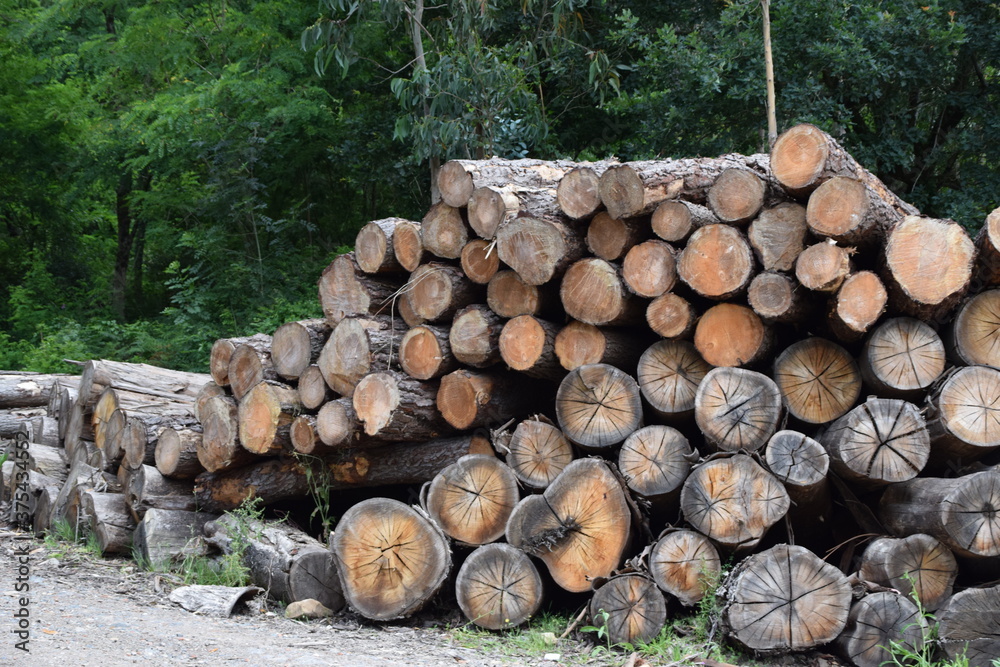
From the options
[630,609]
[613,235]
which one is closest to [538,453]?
[630,609]

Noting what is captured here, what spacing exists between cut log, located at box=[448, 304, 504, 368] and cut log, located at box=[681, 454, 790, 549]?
134 cm

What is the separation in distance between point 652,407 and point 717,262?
0.79 metres

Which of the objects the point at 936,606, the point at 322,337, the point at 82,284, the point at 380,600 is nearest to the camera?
the point at 936,606

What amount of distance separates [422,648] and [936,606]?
231cm

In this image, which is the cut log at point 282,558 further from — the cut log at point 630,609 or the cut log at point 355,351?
the cut log at point 630,609

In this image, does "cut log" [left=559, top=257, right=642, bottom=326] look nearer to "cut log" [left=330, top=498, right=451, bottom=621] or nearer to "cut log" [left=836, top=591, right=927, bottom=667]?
"cut log" [left=330, top=498, right=451, bottom=621]

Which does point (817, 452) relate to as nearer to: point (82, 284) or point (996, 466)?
point (996, 466)

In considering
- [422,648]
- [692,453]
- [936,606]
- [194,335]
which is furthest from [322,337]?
[194,335]

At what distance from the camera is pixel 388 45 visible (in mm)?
12156

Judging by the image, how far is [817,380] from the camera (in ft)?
14.4

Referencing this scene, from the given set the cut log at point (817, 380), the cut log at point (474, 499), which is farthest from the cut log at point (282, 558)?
the cut log at point (817, 380)

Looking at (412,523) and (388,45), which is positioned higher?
(388,45)

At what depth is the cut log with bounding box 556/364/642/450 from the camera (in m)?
4.65

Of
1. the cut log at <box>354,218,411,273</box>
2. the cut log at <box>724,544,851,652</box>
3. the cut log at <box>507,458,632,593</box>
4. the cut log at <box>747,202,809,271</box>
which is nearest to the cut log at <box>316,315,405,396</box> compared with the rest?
the cut log at <box>354,218,411,273</box>
